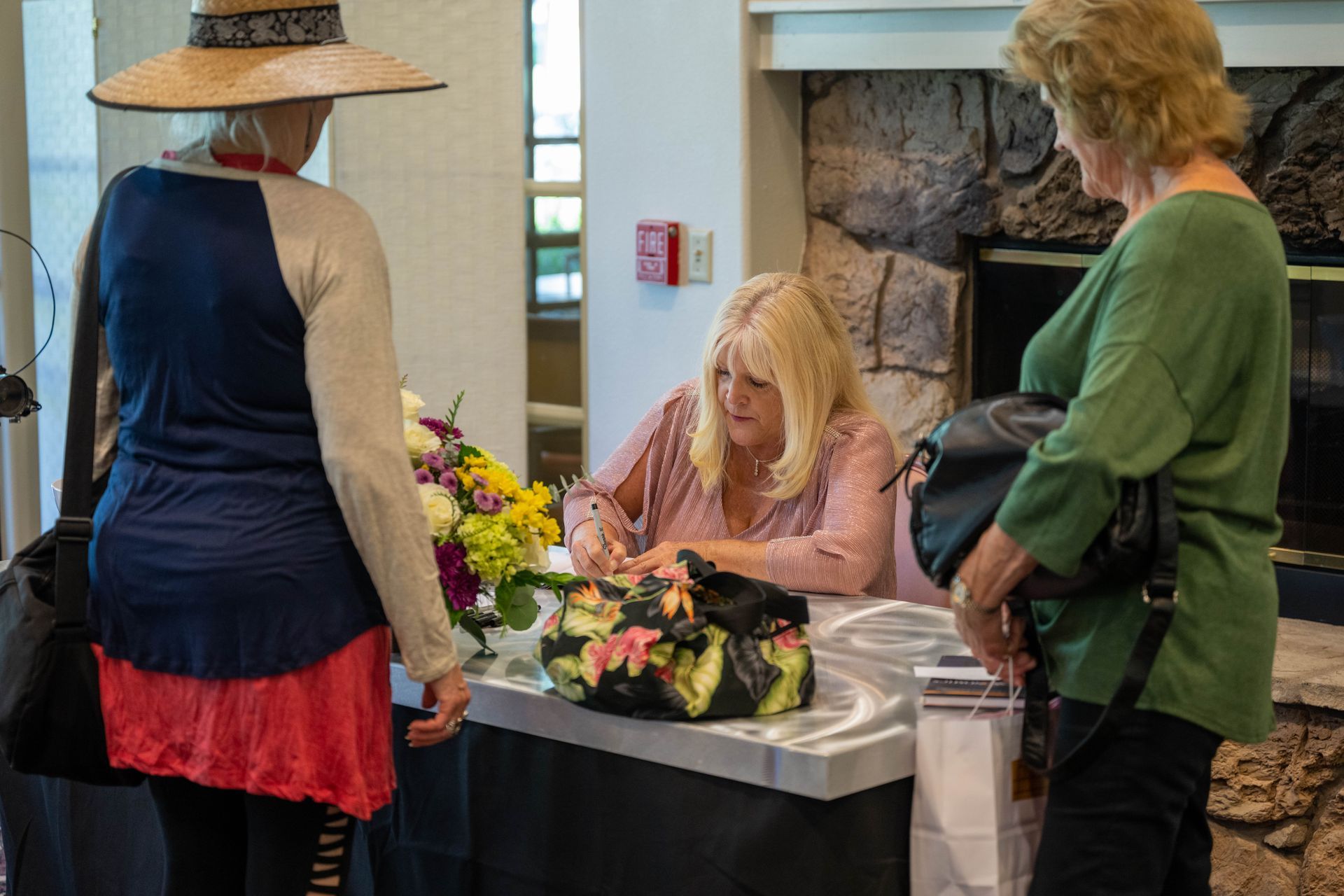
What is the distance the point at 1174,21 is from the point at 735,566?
108 cm

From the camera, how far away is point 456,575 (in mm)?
1684

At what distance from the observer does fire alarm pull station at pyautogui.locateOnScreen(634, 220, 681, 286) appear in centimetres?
316

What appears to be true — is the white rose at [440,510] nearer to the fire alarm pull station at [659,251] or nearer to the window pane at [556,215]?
the fire alarm pull station at [659,251]

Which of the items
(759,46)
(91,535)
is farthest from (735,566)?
(759,46)

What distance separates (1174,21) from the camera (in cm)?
131

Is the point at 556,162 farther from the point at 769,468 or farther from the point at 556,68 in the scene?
the point at 769,468

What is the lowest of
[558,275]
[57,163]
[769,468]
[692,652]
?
[692,652]

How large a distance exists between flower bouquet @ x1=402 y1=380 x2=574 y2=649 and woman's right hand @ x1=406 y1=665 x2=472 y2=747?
0.70 ft

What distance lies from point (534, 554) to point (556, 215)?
6.57 feet

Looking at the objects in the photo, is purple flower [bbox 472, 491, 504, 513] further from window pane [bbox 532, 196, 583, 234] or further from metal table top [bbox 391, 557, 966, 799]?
window pane [bbox 532, 196, 583, 234]

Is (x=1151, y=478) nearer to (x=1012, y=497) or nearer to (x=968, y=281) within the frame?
(x=1012, y=497)

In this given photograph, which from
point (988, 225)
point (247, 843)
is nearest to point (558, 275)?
point (988, 225)

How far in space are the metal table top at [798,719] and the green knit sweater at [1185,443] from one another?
0.22m

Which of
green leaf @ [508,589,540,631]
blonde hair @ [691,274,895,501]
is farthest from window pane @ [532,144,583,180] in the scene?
green leaf @ [508,589,540,631]
